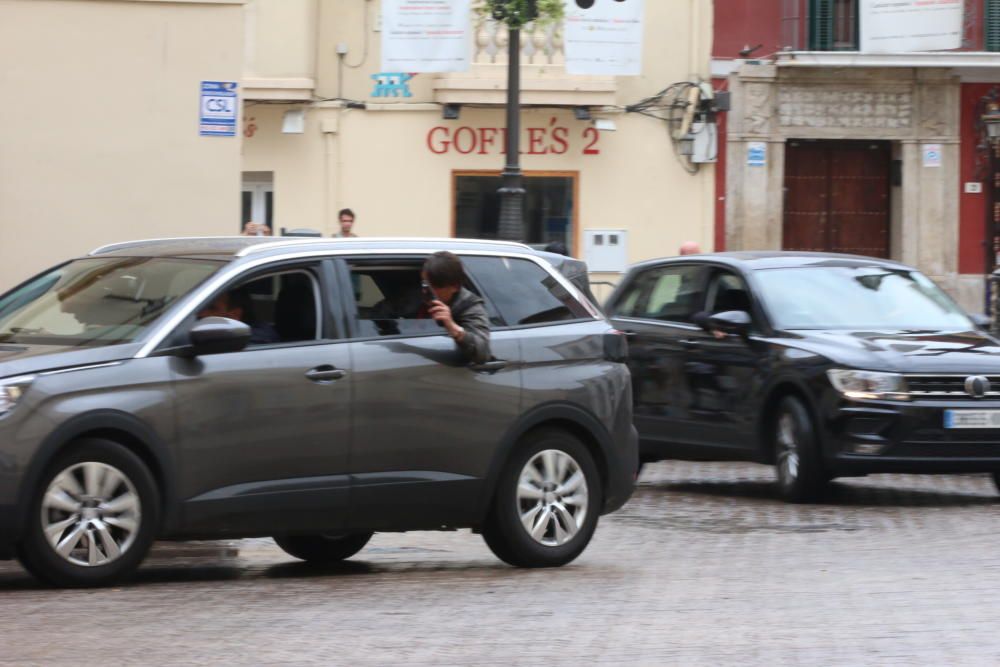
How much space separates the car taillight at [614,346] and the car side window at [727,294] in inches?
156

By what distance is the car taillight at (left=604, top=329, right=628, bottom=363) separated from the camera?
397 inches

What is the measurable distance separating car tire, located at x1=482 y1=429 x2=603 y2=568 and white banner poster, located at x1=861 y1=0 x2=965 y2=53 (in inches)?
782

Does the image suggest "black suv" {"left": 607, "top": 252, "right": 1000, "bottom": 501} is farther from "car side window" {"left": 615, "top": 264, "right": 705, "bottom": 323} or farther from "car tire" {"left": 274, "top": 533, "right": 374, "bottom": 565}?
"car tire" {"left": 274, "top": 533, "right": 374, "bottom": 565}

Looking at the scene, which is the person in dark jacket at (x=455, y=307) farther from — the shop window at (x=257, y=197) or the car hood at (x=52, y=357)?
the shop window at (x=257, y=197)

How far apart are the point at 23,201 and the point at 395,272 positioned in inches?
353

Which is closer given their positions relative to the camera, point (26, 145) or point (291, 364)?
point (291, 364)

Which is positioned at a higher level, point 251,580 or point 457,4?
point 457,4

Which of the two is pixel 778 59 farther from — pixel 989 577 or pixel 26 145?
pixel 989 577

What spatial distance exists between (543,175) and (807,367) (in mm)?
17091

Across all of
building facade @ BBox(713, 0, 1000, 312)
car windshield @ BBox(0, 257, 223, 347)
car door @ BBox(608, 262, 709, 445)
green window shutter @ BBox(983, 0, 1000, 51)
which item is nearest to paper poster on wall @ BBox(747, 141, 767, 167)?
building facade @ BBox(713, 0, 1000, 312)

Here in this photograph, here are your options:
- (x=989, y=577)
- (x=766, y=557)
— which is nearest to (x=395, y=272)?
(x=766, y=557)

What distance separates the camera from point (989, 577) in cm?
929

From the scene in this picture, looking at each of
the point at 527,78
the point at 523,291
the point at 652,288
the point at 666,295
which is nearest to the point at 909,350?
the point at 666,295

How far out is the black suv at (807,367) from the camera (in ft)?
41.3
